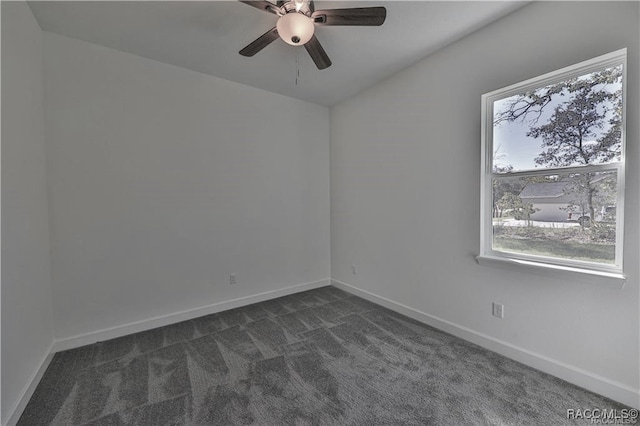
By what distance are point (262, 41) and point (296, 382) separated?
8.19ft

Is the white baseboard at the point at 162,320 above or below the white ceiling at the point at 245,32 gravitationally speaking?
below

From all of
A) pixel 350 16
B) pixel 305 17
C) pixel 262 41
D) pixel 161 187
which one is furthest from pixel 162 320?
pixel 350 16

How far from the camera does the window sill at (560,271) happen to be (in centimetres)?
164

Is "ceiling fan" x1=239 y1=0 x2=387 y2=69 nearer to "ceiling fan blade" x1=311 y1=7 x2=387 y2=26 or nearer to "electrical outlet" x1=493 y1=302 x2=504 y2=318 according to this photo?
"ceiling fan blade" x1=311 y1=7 x2=387 y2=26

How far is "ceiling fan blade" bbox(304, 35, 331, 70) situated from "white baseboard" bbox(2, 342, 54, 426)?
2980 millimetres

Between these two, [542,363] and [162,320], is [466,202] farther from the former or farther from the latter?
[162,320]

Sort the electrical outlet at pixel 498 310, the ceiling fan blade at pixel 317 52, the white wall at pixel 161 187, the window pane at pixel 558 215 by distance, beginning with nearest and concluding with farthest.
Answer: the window pane at pixel 558 215
the ceiling fan blade at pixel 317 52
the electrical outlet at pixel 498 310
the white wall at pixel 161 187

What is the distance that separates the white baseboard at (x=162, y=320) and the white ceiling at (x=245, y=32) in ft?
8.80

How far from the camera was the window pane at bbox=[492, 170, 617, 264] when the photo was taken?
174 cm

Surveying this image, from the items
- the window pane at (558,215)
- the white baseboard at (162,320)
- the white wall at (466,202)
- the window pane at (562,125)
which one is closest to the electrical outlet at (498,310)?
the white wall at (466,202)

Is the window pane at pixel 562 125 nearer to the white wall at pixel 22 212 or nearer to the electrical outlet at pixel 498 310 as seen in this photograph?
the electrical outlet at pixel 498 310

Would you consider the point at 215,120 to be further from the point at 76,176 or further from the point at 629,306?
the point at 629,306

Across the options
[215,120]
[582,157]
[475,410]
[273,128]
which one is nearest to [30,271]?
[215,120]

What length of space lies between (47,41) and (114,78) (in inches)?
19.0
